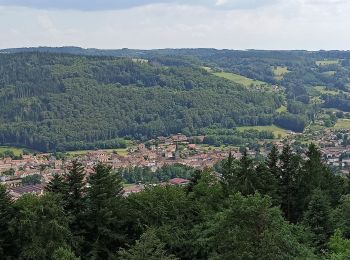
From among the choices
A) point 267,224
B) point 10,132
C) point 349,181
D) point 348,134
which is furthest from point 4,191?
point 10,132

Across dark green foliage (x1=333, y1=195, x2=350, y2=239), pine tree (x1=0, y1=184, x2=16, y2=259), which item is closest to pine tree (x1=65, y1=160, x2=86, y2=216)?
pine tree (x1=0, y1=184, x2=16, y2=259)

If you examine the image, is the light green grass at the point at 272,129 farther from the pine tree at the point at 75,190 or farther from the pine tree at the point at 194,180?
the pine tree at the point at 75,190

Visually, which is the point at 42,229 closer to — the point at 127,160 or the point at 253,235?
the point at 253,235

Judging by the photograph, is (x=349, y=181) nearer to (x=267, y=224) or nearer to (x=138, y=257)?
(x=267, y=224)

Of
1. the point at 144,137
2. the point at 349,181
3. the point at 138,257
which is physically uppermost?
the point at 138,257

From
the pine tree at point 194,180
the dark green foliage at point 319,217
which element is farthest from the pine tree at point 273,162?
the dark green foliage at point 319,217
